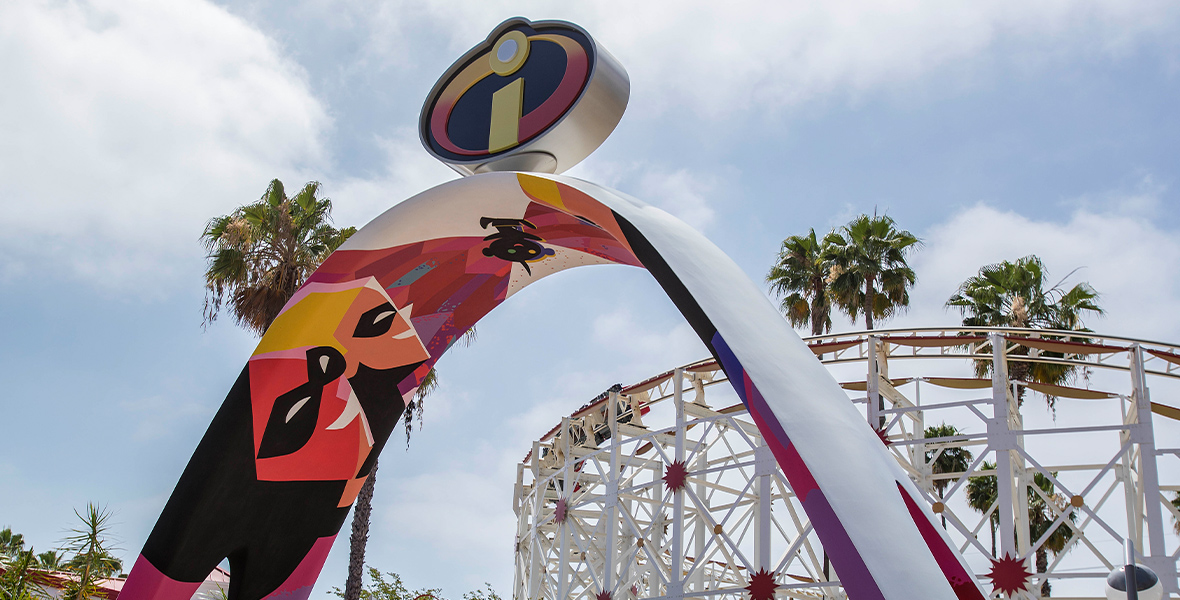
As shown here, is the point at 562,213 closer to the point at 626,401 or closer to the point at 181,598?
the point at 181,598

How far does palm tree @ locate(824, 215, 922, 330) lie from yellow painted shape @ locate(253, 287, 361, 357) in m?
16.8

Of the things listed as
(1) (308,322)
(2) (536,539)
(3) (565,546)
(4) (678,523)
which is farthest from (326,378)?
(2) (536,539)

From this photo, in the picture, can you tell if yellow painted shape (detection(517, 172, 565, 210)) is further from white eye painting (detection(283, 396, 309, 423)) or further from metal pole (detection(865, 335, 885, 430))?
metal pole (detection(865, 335, 885, 430))

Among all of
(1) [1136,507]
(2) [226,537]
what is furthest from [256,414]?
(1) [1136,507]

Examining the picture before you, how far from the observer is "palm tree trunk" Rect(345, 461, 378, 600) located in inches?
648

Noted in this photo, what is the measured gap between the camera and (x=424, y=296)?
35.3ft

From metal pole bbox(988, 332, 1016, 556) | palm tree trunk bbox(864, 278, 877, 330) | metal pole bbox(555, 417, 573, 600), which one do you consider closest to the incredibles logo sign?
metal pole bbox(988, 332, 1016, 556)

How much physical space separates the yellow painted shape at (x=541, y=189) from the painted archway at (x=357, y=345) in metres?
0.02

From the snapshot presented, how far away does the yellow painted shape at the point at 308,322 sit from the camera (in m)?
10.2

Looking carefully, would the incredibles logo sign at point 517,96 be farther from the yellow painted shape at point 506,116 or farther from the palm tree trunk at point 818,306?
the palm tree trunk at point 818,306

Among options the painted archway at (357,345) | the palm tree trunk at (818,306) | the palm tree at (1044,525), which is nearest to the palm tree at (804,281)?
the palm tree trunk at (818,306)

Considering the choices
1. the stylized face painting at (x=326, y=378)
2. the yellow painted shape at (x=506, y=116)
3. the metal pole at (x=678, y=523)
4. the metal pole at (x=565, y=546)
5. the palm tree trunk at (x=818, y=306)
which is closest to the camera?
the yellow painted shape at (x=506, y=116)

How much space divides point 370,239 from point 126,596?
437cm

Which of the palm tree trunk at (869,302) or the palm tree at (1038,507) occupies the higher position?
the palm tree trunk at (869,302)
